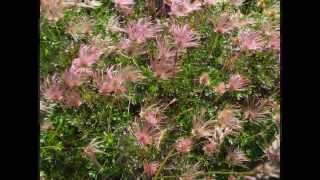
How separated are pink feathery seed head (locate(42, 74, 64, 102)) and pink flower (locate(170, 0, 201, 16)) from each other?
66cm

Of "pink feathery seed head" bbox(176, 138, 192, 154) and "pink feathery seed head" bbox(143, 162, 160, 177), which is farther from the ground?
"pink feathery seed head" bbox(176, 138, 192, 154)

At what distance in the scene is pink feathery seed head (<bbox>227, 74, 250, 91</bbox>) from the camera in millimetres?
3607

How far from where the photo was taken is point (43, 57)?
140 inches

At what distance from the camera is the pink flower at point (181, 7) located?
11.9 feet

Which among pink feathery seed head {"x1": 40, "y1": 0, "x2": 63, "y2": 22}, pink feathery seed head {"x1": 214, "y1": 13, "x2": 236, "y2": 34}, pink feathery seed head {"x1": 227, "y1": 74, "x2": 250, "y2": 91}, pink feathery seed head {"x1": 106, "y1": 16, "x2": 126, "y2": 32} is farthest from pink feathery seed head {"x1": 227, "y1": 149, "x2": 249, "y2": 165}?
pink feathery seed head {"x1": 40, "y1": 0, "x2": 63, "y2": 22}

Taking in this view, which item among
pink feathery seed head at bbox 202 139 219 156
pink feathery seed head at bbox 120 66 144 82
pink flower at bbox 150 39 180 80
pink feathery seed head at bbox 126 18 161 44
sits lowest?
pink feathery seed head at bbox 202 139 219 156

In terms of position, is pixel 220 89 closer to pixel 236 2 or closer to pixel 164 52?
pixel 164 52

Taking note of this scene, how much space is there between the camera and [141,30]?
141 inches

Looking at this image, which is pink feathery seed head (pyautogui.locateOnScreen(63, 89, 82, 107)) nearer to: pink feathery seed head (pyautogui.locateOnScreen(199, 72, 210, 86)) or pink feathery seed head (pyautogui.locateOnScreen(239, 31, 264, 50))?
pink feathery seed head (pyautogui.locateOnScreen(199, 72, 210, 86))

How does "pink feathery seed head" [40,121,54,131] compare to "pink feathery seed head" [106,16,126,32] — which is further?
"pink feathery seed head" [106,16,126,32]

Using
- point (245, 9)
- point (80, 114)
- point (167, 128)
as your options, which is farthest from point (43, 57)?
point (245, 9)

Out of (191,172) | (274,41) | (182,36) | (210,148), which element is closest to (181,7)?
(182,36)

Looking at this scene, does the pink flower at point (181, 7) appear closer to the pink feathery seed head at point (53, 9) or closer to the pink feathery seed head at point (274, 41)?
the pink feathery seed head at point (274, 41)

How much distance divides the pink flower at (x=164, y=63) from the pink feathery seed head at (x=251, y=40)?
1.15ft
